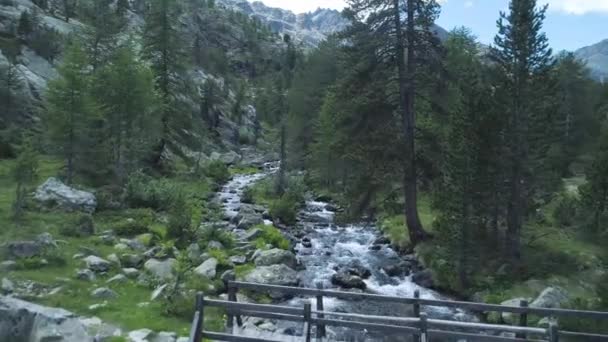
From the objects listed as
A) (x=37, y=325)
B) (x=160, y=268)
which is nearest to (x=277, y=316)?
(x=37, y=325)

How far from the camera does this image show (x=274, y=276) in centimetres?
1969

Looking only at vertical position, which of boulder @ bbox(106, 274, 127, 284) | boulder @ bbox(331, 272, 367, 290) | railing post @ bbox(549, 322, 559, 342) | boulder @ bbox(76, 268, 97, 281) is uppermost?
railing post @ bbox(549, 322, 559, 342)

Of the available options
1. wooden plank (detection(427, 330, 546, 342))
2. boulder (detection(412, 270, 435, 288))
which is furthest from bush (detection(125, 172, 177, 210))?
wooden plank (detection(427, 330, 546, 342))

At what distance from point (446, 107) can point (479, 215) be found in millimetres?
8469

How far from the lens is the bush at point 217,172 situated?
160 ft

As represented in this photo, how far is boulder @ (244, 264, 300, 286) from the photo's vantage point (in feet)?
62.5

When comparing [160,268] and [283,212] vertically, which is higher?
[283,212]

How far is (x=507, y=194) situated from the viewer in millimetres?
22953

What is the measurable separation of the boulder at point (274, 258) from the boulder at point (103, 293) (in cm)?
751

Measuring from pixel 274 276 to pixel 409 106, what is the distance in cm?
1198

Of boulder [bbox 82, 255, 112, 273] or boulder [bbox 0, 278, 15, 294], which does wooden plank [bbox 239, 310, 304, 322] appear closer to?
boulder [bbox 0, 278, 15, 294]

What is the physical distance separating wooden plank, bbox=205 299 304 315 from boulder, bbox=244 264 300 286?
7705 millimetres

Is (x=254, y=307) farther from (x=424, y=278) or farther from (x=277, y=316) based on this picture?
(x=424, y=278)

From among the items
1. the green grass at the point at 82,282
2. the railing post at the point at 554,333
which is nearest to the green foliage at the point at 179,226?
the green grass at the point at 82,282
